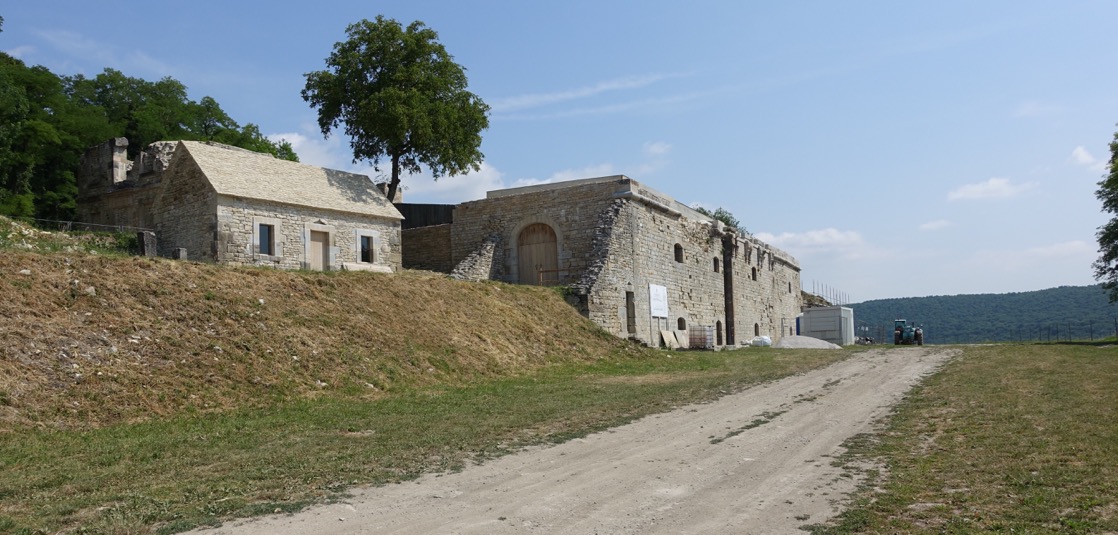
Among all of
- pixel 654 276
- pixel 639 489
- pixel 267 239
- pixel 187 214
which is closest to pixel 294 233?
pixel 267 239

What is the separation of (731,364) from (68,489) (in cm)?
1691

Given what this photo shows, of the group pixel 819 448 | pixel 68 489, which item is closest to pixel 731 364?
pixel 819 448

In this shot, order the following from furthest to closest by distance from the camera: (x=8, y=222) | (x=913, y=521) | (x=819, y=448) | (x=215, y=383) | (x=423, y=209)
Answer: (x=423, y=209)
(x=8, y=222)
(x=215, y=383)
(x=819, y=448)
(x=913, y=521)

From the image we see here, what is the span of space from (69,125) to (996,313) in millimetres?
85046

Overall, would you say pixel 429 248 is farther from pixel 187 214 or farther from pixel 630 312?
pixel 187 214

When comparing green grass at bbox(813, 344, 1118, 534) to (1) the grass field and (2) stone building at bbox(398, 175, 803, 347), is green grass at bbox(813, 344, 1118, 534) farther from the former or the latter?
(2) stone building at bbox(398, 175, 803, 347)

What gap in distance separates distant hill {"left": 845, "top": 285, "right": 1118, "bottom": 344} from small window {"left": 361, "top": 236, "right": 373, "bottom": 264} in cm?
5173

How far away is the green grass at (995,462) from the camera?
539cm

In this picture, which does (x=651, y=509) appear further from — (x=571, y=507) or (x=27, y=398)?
(x=27, y=398)

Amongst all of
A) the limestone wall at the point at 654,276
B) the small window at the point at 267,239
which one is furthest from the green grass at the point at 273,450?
the limestone wall at the point at 654,276

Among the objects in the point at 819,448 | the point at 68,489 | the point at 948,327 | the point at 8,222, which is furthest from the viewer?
the point at 948,327

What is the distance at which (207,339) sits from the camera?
13.1 m

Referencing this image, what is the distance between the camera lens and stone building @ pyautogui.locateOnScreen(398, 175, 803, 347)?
25.9 meters

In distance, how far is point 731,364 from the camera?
69.0 ft
